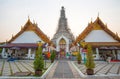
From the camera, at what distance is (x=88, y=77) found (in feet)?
31.2

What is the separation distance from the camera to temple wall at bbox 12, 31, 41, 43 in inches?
1016

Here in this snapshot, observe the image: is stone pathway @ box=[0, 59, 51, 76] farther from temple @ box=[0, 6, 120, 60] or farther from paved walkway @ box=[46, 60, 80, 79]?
temple @ box=[0, 6, 120, 60]

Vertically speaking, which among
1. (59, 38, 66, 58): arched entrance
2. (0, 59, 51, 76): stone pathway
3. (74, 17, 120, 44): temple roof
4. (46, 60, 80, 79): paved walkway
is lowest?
(46, 60, 80, 79): paved walkway

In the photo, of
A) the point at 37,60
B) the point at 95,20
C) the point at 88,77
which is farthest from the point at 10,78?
the point at 95,20

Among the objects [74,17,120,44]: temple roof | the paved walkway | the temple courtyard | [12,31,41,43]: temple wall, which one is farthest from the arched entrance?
the paved walkway

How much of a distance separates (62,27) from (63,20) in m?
2.34

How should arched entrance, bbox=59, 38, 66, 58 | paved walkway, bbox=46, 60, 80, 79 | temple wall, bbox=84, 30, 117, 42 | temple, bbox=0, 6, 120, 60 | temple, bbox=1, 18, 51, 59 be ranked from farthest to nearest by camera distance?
arched entrance, bbox=59, 38, 66, 58 < temple, bbox=1, 18, 51, 59 < temple wall, bbox=84, 30, 117, 42 < temple, bbox=0, 6, 120, 60 < paved walkway, bbox=46, 60, 80, 79

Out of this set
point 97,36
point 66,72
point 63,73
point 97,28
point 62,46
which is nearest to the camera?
point 63,73

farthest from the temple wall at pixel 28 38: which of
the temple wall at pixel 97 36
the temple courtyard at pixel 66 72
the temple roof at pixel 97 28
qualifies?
the temple courtyard at pixel 66 72

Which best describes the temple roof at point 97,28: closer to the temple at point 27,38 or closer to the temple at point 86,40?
the temple at point 86,40

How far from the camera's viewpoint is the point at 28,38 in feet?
84.9

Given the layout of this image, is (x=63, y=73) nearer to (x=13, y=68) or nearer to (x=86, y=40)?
(x=13, y=68)

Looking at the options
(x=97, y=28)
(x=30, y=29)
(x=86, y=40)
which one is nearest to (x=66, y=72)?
(x=86, y=40)

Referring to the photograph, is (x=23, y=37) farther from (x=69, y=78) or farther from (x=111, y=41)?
(x=69, y=78)
